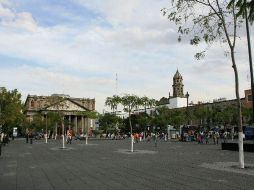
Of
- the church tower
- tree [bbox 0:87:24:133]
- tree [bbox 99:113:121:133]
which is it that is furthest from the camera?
the church tower

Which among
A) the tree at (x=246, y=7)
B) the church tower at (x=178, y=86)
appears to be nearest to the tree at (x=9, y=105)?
the tree at (x=246, y=7)

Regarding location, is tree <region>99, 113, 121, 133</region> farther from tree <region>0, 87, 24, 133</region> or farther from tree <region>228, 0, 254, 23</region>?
tree <region>228, 0, 254, 23</region>

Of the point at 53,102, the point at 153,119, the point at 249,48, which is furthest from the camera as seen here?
the point at 153,119

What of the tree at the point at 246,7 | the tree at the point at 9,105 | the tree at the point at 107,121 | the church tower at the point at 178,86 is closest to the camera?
the tree at the point at 246,7

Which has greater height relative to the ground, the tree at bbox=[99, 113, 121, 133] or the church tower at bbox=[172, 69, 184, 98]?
the church tower at bbox=[172, 69, 184, 98]

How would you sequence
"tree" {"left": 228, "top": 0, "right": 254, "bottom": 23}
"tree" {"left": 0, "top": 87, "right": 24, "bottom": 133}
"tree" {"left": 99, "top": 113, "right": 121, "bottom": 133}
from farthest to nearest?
1. "tree" {"left": 99, "top": 113, "right": 121, "bottom": 133}
2. "tree" {"left": 0, "top": 87, "right": 24, "bottom": 133}
3. "tree" {"left": 228, "top": 0, "right": 254, "bottom": 23}

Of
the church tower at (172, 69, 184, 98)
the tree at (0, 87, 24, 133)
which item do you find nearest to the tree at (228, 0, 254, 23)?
the tree at (0, 87, 24, 133)

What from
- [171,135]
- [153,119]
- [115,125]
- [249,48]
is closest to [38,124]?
[115,125]

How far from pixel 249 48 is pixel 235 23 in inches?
112

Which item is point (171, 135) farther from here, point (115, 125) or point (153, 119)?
point (115, 125)

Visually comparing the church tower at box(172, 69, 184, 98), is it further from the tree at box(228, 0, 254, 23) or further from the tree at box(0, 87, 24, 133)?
the tree at box(228, 0, 254, 23)

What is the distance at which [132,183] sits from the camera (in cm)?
1286

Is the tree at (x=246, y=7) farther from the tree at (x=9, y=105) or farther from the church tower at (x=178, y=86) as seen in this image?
the church tower at (x=178, y=86)

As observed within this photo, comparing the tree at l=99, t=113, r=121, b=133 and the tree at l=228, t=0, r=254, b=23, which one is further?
the tree at l=99, t=113, r=121, b=133
